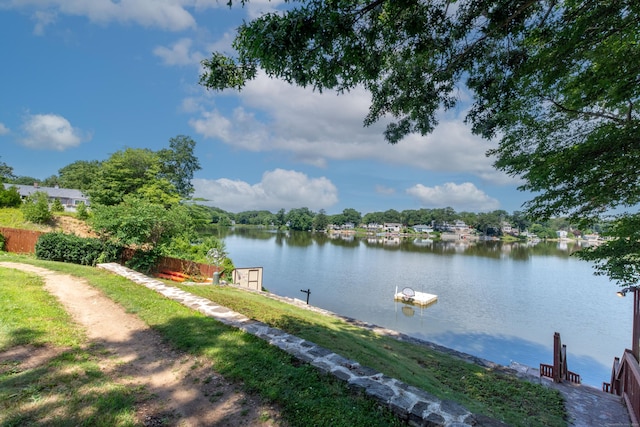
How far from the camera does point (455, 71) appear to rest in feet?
16.2

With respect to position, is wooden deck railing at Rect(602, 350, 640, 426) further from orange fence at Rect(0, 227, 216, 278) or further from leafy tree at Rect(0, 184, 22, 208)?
leafy tree at Rect(0, 184, 22, 208)

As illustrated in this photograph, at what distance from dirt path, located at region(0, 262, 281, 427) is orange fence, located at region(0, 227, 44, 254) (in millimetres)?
11909

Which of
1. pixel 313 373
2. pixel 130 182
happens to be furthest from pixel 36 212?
pixel 313 373

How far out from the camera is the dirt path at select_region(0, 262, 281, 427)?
2.87 meters

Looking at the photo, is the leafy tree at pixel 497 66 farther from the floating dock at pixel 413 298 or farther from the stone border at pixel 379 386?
the floating dock at pixel 413 298

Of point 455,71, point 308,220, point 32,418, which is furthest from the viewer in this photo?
point 308,220

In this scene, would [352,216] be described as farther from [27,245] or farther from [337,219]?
[27,245]

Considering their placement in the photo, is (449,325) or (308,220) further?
(308,220)

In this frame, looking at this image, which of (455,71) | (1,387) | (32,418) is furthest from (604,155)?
(1,387)

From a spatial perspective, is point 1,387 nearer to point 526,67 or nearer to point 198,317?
point 198,317

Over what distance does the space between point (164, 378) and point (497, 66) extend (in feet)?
22.0

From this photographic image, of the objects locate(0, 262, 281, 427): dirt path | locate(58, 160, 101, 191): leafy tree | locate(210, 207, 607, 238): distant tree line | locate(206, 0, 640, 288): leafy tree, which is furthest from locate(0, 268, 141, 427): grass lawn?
locate(210, 207, 607, 238): distant tree line

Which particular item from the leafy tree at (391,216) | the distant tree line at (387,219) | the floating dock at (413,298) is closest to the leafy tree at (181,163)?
the floating dock at (413,298)

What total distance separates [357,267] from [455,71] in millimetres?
28117
